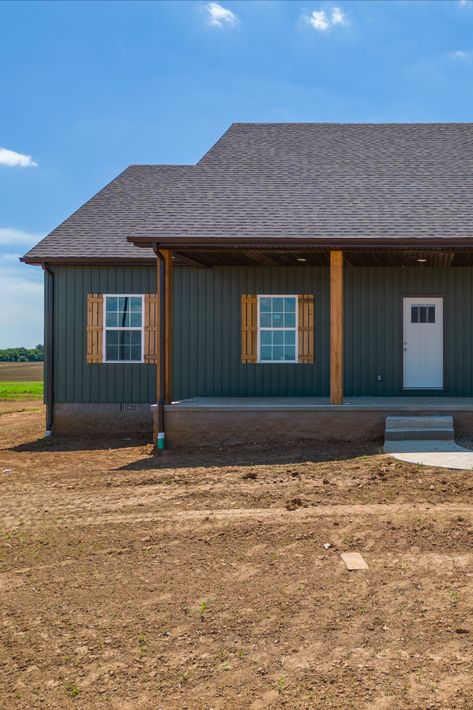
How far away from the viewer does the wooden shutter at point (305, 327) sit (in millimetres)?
11977

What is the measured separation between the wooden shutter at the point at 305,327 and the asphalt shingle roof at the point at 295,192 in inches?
81.6

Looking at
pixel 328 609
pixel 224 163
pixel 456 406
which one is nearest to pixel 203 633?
pixel 328 609

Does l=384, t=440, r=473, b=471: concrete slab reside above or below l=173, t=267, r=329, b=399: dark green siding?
below

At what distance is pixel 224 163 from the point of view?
Answer: 12.8 meters

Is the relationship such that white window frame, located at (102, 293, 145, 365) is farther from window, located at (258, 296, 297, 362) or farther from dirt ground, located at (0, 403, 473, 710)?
dirt ground, located at (0, 403, 473, 710)

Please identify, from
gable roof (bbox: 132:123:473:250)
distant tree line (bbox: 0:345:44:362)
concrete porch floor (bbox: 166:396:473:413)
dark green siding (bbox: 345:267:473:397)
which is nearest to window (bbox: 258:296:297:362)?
dark green siding (bbox: 345:267:473:397)

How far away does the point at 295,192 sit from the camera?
1141cm

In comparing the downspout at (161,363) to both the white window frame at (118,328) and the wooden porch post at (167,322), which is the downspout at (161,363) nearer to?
the wooden porch post at (167,322)

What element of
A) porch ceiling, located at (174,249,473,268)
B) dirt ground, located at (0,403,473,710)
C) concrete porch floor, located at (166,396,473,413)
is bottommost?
dirt ground, located at (0,403,473,710)

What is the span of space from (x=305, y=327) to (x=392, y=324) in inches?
70.8

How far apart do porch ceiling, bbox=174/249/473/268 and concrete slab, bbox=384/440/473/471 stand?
332 centimetres

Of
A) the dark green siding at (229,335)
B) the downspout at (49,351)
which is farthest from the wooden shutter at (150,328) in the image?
the downspout at (49,351)

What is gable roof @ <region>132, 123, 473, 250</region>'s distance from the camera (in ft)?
32.3

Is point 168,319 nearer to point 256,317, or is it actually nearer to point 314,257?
point 256,317
